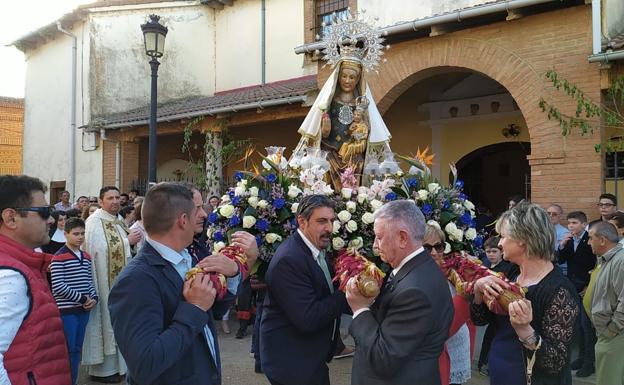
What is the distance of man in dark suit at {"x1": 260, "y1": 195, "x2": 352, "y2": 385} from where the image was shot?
3.34 m

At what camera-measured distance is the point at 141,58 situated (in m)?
17.7

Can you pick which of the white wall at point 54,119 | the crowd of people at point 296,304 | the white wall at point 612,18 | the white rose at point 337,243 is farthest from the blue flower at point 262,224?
the white wall at point 54,119

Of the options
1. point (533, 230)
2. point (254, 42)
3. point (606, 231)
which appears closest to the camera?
point (533, 230)

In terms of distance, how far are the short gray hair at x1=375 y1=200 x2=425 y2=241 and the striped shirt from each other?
397 centimetres

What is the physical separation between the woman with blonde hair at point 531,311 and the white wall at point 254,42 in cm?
1238

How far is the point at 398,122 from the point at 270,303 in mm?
10850

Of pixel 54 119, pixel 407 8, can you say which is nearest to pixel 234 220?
pixel 407 8

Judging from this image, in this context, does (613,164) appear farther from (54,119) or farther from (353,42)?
(54,119)

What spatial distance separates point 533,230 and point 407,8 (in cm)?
853

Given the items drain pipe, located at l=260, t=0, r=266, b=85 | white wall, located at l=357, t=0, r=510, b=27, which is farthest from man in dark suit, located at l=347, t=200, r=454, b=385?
drain pipe, located at l=260, t=0, r=266, b=85

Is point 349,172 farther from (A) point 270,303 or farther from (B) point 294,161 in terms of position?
(A) point 270,303

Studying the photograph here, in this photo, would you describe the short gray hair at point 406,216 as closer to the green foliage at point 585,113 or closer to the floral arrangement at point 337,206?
the floral arrangement at point 337,206

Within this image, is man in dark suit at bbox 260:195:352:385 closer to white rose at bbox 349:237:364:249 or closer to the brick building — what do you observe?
white rose at bbox 349:237:364:249

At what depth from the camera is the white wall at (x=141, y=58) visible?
55.9 ft
